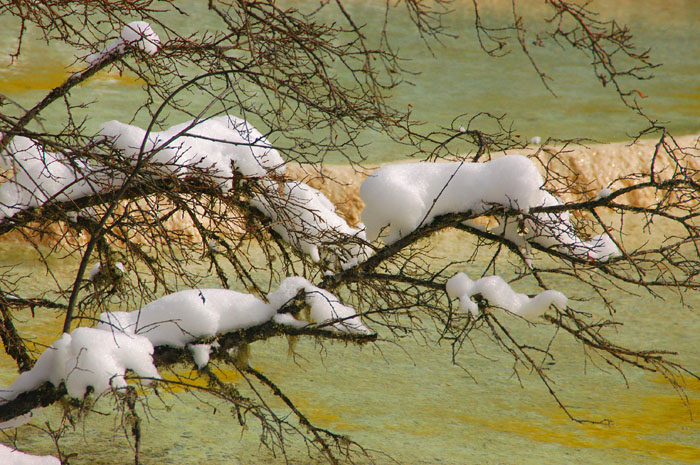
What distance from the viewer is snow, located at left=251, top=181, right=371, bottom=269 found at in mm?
3292

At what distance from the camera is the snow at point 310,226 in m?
3.29

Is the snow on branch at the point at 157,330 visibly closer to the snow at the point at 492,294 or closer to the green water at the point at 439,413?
the snow at the point at 492,294

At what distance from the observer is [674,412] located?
494cm

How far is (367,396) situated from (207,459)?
117cm

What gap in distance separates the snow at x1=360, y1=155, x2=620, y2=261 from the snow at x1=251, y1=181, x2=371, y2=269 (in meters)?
0.23

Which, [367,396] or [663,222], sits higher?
[663,222]

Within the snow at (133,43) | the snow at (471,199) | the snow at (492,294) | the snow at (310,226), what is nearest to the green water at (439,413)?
the snow at (310,226)

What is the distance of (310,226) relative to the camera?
349 cm

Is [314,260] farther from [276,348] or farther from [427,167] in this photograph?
[276,348]

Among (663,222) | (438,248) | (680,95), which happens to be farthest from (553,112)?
(438,248)

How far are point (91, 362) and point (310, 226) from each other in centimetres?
130

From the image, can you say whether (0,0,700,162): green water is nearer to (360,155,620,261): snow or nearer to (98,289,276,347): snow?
(360,155,620,261): snow

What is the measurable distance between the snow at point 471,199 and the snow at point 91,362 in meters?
0.96

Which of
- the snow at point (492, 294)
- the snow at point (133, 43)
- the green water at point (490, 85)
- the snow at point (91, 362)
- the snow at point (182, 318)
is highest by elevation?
the green water at point (490, 85)
